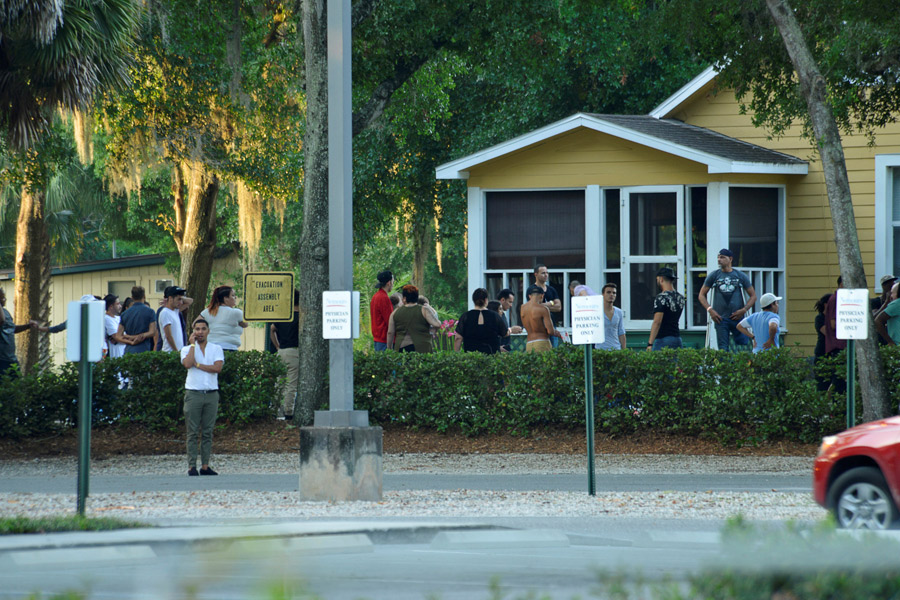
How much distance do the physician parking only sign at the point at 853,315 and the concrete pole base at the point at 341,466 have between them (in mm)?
4257

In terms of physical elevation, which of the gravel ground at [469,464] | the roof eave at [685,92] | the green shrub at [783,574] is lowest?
the gravel ground at [469,464]

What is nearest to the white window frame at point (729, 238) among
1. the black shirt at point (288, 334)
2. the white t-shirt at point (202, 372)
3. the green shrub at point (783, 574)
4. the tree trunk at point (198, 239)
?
the black shirt at point (288, 334)

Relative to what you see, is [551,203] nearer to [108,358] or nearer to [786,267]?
[786,267]

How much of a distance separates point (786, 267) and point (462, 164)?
548 cm

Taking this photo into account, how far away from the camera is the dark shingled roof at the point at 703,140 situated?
Result: 1759cm

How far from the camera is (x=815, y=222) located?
18344 mm

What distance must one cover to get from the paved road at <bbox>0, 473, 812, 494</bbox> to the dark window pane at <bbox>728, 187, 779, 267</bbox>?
707cm

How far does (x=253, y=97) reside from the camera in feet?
70.2

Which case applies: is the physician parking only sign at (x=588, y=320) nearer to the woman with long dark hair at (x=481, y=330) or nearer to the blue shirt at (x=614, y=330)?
the woman with long dark hair at (x=481, y=330)

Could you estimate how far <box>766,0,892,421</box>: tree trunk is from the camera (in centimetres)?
1215

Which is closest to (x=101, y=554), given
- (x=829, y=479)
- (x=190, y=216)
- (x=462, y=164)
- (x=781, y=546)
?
(x=781, y=546)

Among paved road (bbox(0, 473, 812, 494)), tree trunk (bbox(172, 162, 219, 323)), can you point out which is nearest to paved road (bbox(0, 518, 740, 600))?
paved road (bbox(0, 473, 812, 494))

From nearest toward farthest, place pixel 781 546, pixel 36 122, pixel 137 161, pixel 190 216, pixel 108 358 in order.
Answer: pixel 781 546 < pixel 36 122 < pixel 108 358 < pixel 137 161 < pixel 190 216

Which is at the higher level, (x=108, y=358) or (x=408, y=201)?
(x=408, y=201)
